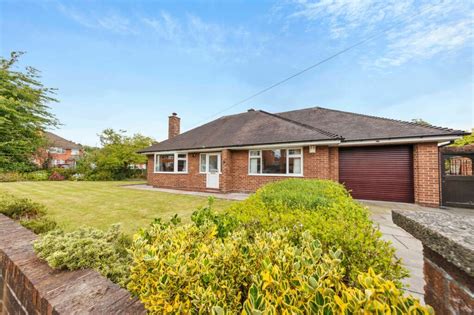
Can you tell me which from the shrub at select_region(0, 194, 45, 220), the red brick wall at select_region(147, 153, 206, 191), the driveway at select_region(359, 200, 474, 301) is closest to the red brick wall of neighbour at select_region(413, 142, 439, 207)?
the driveway at select_region(359, 200, 474, 301)

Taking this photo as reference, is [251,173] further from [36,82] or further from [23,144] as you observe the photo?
[36,82]

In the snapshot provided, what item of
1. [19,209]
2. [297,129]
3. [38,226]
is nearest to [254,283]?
[38,226]

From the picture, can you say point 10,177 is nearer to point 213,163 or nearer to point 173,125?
point 173,125

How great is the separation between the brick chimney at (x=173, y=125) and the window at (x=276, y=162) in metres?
8.77

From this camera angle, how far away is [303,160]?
9172mm

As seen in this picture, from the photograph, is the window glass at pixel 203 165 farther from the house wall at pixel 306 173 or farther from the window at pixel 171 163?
the window at pixel 171 163

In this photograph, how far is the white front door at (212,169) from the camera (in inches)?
433

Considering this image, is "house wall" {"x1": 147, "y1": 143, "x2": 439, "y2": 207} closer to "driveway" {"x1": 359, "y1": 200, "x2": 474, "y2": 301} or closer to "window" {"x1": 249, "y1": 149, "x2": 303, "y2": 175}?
"window" {"x1": 249, "y1": 149, "x2": 303, "y2": 175}

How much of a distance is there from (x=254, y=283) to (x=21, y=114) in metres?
26.3

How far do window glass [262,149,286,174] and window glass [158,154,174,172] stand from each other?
6807mm

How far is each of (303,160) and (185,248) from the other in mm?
8602

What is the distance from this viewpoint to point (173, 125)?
16.3 m

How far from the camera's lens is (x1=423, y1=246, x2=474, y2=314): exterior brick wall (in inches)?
30.0

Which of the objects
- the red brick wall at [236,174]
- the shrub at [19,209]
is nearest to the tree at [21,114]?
the red brick wall at [236,174]
